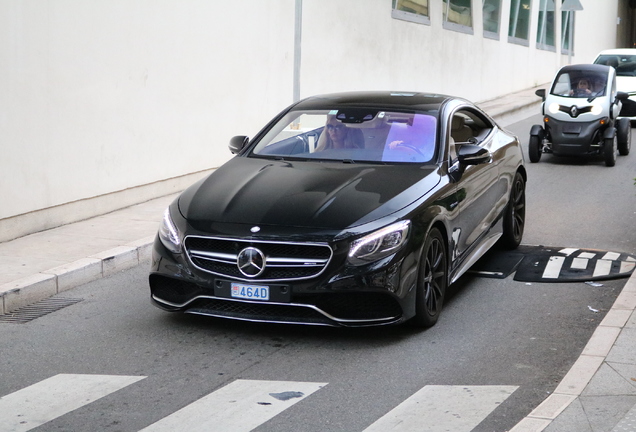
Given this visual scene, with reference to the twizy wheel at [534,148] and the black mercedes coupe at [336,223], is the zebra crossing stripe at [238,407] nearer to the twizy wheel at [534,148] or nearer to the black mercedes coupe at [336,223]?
the black mercedes coupe at [336,223]

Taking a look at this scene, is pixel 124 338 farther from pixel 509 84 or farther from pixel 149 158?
pixel 509 84

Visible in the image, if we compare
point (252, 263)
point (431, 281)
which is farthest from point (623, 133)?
point (252, 263)

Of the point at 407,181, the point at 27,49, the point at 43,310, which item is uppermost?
the point at 27,49

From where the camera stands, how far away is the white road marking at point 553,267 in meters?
8.34

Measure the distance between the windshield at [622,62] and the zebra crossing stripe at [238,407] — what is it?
18.0 m

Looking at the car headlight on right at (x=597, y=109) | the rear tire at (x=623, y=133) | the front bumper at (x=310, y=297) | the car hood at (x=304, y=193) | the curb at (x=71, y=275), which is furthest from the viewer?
the rear tire at (x=623, y=133)

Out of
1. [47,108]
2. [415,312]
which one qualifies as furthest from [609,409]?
[47,108]

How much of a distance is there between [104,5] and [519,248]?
17.1ft

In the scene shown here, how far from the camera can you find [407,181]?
6.86 metres

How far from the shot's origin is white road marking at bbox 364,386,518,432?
4910mm

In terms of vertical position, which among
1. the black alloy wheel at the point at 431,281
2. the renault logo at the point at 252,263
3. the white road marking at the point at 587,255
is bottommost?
the white road marking at the point at 587,255

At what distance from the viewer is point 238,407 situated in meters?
5.21

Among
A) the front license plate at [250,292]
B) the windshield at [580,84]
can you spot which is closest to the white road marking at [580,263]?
the front license plate at [250,292]

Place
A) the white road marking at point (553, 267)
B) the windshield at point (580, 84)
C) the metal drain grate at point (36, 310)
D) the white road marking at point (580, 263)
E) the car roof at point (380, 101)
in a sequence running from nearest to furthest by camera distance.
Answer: the metal drain grate at point (36, 310), the car roof at point (380, 101), the white road marking at point (553, 267), the white road marking at point (580, 263), the windshield at point (580, 84)
